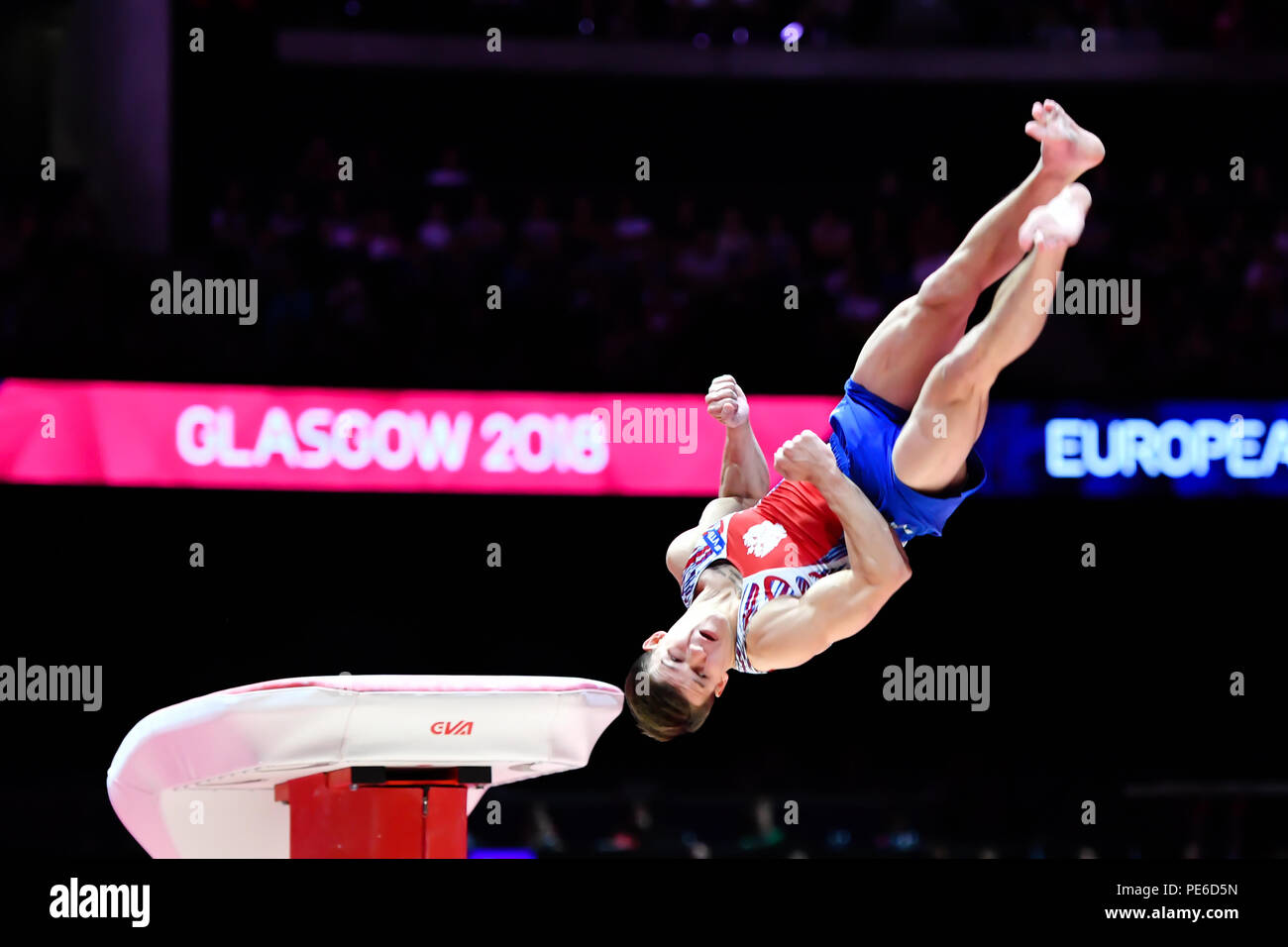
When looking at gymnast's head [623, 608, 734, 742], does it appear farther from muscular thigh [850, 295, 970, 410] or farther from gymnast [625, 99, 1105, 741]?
muscular thigh [850, 295, 970, 410]

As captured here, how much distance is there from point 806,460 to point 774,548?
0.45 meters

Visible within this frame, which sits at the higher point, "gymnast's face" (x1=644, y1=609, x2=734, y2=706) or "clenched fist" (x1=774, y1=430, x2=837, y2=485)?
"clenched fist" (x1=774, y1=430, x2=837, y2=485)

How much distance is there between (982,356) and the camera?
12.4ft

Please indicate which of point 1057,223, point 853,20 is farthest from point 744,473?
point 853,20

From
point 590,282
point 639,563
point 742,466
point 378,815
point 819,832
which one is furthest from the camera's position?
point 590,282

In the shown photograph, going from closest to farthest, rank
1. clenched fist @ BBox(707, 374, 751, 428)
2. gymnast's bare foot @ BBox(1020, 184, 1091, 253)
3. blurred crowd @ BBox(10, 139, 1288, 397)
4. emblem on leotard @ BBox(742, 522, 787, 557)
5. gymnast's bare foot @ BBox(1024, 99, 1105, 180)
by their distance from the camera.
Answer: gymnast's bare foot @ BBox(1020, 184, 1091, 253) → gymnast's bare foot @ BBox(1024, 99, 1105, 180) → emblem on leotard @ BBox(742, 522, 787, 557) → clenched fist @ BBox(707, 374, 751, 428) → blurred crowd @ BBox(10, 139, 1288, 397)

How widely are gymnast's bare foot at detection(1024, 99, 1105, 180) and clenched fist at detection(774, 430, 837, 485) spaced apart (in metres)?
1.01

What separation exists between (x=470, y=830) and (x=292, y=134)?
4.83 metres

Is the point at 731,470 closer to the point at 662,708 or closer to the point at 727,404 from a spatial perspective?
the point at 727,404

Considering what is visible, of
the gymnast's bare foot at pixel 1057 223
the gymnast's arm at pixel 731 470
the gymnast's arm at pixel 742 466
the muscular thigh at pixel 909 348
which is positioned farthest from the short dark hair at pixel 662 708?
the gymnast's bare foot at pixel 1057 223

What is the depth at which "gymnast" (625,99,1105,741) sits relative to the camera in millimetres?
3814

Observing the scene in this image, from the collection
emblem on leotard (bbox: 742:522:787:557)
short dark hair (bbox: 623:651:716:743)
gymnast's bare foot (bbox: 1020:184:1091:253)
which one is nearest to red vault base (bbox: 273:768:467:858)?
short dark hair (bbox: 623:651:716:743)

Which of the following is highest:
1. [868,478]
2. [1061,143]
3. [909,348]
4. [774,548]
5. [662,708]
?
[1061,143]

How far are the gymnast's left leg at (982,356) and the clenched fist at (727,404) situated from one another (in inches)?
22.8
